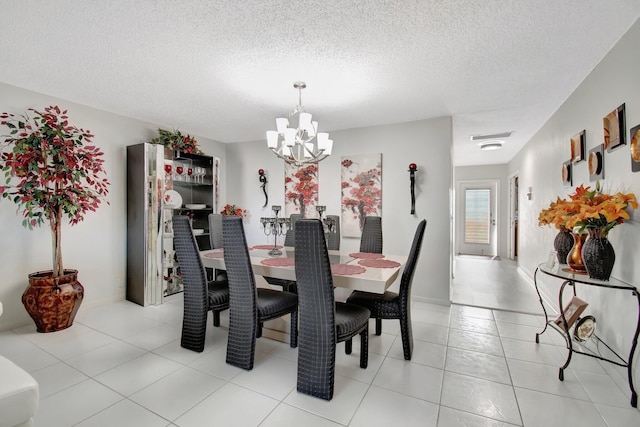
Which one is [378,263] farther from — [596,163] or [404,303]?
[596,163]

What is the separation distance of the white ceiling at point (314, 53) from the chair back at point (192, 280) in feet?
4.33

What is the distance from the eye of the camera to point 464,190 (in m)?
7.57

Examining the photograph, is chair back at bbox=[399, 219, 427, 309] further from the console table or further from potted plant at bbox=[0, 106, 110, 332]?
potted plant at bbox=[0, 106, 110, 332]

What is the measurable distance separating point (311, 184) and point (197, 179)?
1.74 m

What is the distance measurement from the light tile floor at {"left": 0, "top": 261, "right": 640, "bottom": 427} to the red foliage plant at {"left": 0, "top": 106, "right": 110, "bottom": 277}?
3.71 feet

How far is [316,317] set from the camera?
5.81ft

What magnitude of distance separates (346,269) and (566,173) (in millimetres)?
2647

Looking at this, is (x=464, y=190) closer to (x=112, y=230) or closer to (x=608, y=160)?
(x=608, y=160)

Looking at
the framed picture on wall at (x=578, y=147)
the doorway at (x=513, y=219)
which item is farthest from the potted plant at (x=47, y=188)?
the doorway at (x=513, y=219)

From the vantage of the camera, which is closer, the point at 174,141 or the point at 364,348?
the point at 364,348

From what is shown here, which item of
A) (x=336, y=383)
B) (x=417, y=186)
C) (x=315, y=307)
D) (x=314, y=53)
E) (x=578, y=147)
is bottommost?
(x=336, y=383)

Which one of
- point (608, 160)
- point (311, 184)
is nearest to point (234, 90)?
point (311, 184)

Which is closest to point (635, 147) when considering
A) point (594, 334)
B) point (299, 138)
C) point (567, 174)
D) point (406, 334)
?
point (567, 174)

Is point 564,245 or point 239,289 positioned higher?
point 564,245
